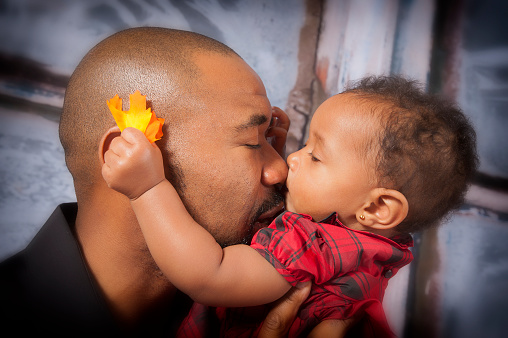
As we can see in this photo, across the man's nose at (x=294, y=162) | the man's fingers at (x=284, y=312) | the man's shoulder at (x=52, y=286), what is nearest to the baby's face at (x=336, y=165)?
the man's nose at (x=294, y=162)

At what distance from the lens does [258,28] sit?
7.44 feet

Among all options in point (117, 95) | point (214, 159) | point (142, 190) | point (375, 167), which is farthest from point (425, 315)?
→ point (117, 95)

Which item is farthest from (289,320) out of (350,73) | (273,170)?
(350,73)

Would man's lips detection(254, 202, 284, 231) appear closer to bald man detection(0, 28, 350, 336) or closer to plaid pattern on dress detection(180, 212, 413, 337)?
bald man detection(0, 28, 350, 336)

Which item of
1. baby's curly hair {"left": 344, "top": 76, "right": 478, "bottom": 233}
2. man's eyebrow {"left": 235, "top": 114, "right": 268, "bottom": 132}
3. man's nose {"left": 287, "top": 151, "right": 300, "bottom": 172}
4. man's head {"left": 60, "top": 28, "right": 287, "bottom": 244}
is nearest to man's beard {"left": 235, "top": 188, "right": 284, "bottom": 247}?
man's head {"left": 60, "top": 28, "right": 287, "bottom": 244}

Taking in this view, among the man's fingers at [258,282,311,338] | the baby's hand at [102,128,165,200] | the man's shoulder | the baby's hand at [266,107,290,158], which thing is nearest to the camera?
the baby's hand at [102,128,165,200]

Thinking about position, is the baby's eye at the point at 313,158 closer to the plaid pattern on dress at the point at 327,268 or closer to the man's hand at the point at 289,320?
the plaid pattern on dress at the point at 327,268

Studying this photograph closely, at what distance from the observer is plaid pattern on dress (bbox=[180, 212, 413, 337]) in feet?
3.70

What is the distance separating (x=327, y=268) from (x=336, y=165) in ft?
1.10

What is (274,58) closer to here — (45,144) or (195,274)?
(45,144)

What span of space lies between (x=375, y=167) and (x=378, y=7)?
141 cm

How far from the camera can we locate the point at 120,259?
1380 mm

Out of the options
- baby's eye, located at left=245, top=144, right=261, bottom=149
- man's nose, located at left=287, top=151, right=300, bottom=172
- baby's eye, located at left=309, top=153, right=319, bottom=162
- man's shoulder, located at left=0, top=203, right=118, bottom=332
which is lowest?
man's shoulder, located at left=0, top=203, right=118, bottom=332

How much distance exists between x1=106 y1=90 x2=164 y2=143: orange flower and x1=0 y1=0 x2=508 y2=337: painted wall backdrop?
109 centimetres
